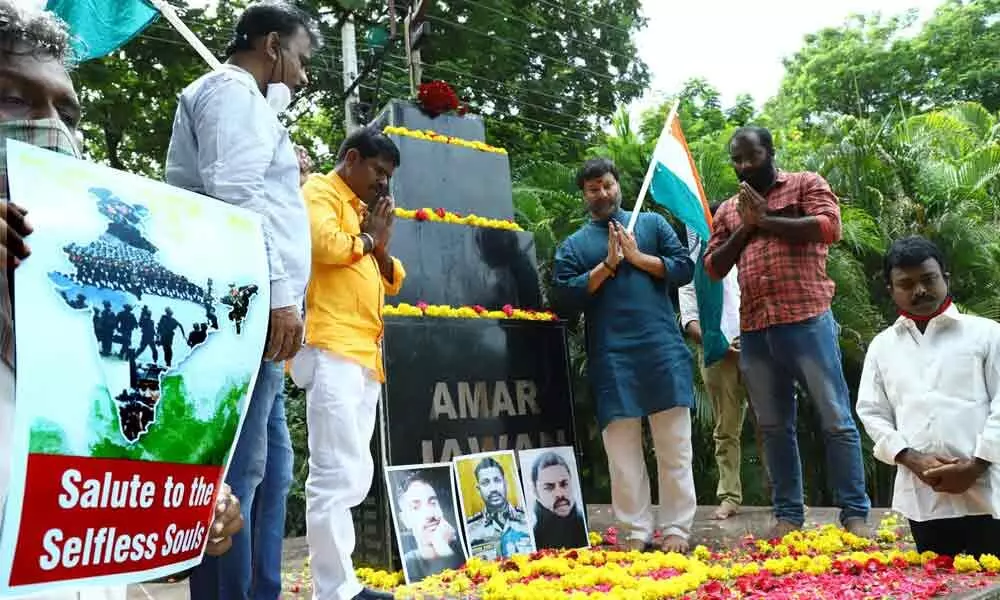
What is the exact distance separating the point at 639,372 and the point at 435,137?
1831 mm

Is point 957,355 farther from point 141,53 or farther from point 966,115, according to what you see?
point 966,115

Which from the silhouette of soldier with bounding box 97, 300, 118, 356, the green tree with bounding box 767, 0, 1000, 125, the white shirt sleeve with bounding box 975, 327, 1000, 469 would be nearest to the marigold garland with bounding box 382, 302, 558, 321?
the white shirt sleeve with bounding box 975, 327, 1000, 469

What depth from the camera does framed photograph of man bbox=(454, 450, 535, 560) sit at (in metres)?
4.62

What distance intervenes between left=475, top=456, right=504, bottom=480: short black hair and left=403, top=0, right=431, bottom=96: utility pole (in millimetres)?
4371

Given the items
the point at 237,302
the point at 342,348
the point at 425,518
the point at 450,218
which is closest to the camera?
the point at 237,302

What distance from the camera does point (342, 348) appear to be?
3.53m

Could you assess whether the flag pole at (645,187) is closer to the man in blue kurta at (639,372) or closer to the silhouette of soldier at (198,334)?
the man in blue kurta at (639,372)

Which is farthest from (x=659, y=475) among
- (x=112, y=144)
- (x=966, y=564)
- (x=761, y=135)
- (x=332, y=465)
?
(x=112, y=144)

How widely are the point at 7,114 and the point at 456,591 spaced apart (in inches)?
119

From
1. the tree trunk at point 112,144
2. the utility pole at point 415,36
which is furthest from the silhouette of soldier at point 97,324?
the tree trunk at point 112,144

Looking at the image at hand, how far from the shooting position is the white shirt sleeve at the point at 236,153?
2535 mm

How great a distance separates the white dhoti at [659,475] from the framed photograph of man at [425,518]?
0.90 meters

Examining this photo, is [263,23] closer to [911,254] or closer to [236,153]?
[236,153]

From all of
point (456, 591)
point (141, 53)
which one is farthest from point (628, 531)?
point (141, 53)
